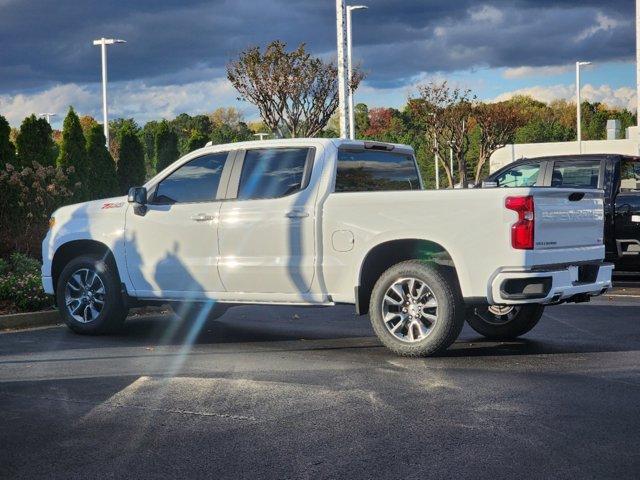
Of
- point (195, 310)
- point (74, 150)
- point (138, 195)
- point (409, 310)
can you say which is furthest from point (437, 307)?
point (74, 150)

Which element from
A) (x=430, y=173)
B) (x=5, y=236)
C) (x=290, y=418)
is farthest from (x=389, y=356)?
(x=430, y=173)

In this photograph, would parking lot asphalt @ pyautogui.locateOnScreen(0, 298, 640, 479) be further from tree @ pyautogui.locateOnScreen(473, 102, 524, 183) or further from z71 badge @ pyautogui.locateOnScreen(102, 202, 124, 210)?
tree @ pyautogui.locateOnScreen(473, 102, 524, 183)

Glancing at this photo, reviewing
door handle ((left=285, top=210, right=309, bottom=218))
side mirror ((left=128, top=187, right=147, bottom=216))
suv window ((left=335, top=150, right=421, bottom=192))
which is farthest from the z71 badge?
suv window ((left=335, top=150, right=421, bottom=192))

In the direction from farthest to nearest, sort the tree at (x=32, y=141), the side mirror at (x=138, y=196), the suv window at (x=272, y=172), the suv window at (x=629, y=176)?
1. the tree at (x=32, y=141)
2. the suv window at (x=629, y=176)
3. the side mirror at (x=138, y=196)
4. the suv window at (x=272, y=172)

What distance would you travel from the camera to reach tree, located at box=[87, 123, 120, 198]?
25609mm

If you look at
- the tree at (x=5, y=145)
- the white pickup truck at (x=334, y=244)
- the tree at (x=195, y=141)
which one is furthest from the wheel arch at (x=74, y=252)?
the tree at (x=195, y=141)

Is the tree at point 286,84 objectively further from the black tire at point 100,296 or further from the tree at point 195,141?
the black tire at point 100,296

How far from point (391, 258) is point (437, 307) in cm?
80

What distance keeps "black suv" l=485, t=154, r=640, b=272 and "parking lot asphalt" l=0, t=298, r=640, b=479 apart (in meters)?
4.26

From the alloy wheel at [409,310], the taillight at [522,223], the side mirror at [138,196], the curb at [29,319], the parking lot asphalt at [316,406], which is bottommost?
the curb at [29,319]

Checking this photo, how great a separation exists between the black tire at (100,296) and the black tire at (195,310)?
3.40 feet

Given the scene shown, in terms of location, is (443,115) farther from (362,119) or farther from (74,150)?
(362,119)

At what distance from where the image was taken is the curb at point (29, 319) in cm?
1201

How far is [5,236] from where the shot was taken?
18391mm
